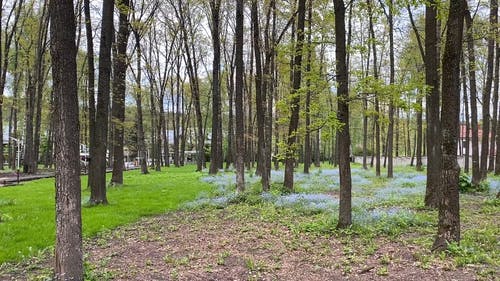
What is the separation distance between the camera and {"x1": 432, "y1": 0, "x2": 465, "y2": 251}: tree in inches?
236

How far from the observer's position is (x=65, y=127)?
15.0ft

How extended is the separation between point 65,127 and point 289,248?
424 centimetres

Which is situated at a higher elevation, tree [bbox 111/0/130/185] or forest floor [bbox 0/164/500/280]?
tree [bbox 111/0/130/185]

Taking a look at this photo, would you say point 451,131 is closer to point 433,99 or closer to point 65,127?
point 433,99

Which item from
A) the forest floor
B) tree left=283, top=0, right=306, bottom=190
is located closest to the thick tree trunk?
the forest floor

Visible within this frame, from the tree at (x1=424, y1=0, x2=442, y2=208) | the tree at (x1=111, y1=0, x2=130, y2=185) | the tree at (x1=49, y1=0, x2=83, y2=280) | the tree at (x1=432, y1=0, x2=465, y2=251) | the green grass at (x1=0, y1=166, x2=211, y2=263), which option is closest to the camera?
the tree at (x1=49, y1=0, x2=83, y2=280)

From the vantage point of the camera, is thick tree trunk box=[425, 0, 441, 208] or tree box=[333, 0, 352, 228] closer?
tree box=[333, 0, 352, 228]

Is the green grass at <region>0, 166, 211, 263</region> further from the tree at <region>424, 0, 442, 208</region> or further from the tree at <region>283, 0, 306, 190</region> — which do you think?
the tree at <region>424, 0, 442, 208</region>

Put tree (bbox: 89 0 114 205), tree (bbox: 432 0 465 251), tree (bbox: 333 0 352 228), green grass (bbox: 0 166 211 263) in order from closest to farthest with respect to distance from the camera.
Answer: tree (bbox: 432 0 465 251)
green grass (bbox: 0 166 211 263)
tree (bbox: 333 0 352 228)
tree (bbox: 89 0 114 205)

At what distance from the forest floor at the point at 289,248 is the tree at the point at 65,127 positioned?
Result: 96cm

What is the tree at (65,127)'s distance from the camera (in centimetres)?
455

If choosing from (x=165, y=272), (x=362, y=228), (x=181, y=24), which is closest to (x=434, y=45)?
(x=362, y=228)

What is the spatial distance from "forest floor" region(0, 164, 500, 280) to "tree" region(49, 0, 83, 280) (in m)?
0.96

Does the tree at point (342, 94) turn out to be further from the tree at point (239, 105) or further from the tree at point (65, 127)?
the tree at point (239, 105)
